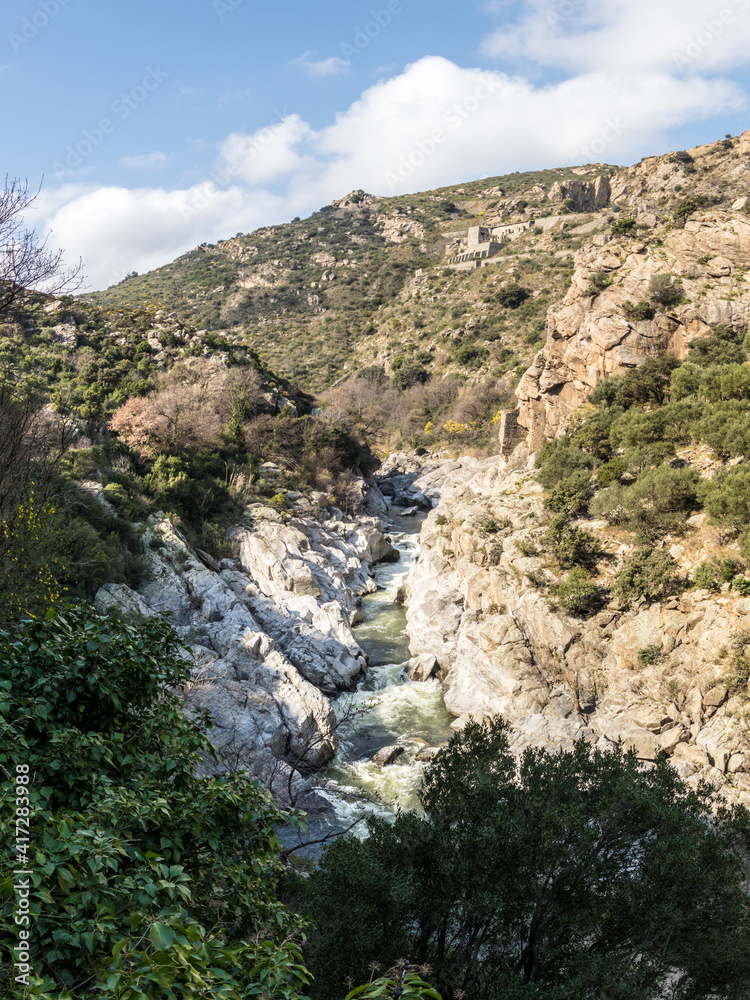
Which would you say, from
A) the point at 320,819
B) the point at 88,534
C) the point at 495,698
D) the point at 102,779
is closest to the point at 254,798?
the point at 102,779

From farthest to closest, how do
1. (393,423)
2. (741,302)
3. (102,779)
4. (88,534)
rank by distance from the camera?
(393,423), (741,302), (88,534), (102,779)

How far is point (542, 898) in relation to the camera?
771 cm

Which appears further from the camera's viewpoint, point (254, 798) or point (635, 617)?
point (635, 617)

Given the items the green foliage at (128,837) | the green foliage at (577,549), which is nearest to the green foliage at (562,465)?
the green foliage at (577,549)

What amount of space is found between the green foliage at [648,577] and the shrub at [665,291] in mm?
12995

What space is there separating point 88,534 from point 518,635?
1383 cm

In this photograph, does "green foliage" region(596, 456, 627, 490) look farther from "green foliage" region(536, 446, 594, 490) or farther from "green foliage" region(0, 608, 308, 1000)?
"green foliage" region(0, 608, 308, 1000)

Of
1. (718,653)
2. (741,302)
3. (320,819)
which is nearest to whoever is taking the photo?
(320,819)

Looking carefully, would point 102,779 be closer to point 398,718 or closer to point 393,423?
point 398,718

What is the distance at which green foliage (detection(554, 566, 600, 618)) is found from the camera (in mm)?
17375

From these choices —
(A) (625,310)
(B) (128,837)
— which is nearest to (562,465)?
(A) (625,310)

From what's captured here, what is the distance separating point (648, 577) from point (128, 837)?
1566 cm

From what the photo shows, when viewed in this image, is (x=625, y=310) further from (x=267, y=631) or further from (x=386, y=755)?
(x=386, y=755)

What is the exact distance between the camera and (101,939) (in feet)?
10.5
